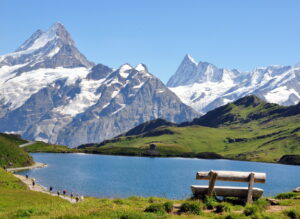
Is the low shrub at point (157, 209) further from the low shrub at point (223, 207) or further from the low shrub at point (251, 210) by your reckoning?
the low shrub at point (251, 210)

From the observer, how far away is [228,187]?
27.3 metres

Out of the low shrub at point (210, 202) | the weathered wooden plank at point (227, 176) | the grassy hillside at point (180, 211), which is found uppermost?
the weathered wooden plank at point (227, 176)

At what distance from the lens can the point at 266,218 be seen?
74.0 ft

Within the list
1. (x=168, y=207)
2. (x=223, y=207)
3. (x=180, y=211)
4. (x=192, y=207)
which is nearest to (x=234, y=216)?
(x=223, y=207)

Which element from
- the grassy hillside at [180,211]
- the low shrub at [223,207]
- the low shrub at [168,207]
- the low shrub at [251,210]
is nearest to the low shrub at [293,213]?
the grassy hillside at [180,211]

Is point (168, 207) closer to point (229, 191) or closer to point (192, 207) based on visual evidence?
point (192, 207)

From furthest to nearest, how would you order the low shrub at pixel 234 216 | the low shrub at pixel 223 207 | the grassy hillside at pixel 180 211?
1. the low shrub at pixel 223 207
2. the grassy hillside at pixel 180 211
3. the low shrub at pixel 234 216

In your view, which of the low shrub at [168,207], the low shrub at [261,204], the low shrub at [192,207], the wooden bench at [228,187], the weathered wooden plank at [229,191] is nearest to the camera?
the low shrub at [192,207]

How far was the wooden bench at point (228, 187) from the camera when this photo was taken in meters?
26.6

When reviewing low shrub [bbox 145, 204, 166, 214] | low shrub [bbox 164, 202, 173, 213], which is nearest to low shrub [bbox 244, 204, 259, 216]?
low shrub [bbox 164, 202, 173, 213]

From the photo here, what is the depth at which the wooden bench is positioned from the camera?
26.6 meters

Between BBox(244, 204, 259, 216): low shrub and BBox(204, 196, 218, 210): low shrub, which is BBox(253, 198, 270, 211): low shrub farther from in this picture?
BBox(204, 196, 218, 210): low shrub

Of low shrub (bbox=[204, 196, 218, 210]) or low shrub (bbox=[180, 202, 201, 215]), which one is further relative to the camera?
low shrub (bbox=[204, 196, 218, 210])

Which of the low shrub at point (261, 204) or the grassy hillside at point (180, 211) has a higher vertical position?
the low shrub at point (261, 204)
